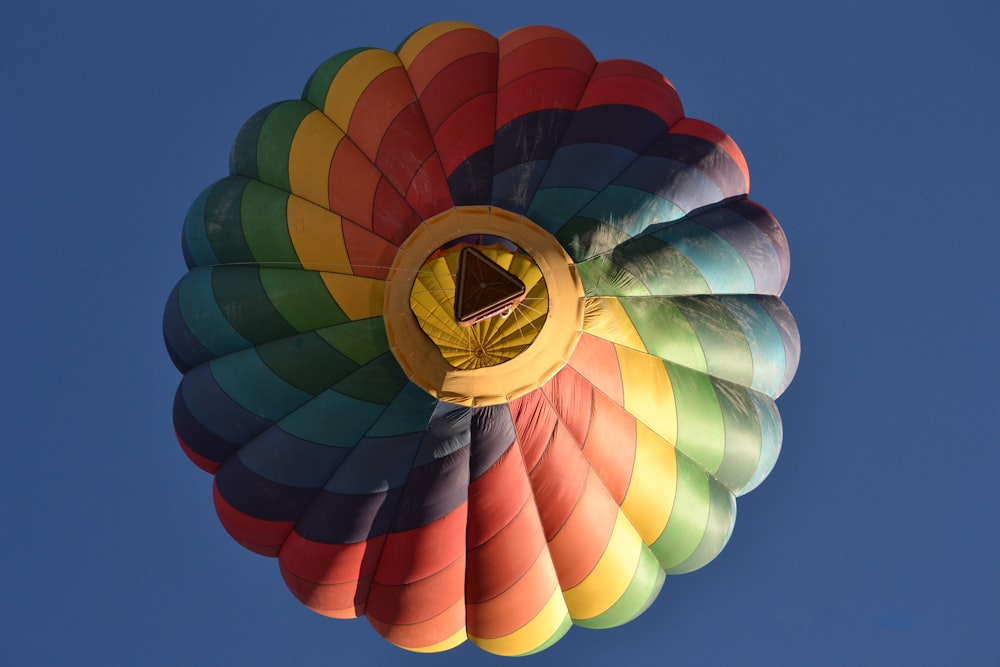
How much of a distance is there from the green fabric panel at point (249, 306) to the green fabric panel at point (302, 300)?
0.07m

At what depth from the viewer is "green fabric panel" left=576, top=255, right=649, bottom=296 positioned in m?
7.01

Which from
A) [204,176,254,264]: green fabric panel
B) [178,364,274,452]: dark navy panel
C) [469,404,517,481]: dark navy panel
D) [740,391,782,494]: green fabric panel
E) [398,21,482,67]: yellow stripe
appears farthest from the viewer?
[398,21,482,67]: yellow stripe

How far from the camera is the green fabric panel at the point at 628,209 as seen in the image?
720cm

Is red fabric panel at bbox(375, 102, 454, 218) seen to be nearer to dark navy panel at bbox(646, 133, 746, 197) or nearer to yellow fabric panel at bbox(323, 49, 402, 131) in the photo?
yellow fabric panel at bbox(323, 49, 402, 131)

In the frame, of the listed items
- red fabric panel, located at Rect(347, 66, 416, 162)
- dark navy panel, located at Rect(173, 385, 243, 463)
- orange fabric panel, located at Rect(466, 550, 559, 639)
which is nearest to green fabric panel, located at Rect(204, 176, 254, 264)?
→ red fabric panel, located at Rect(347, 66, 416, 162)

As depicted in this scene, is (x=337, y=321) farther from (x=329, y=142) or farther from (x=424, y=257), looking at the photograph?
(x=329, y=142)

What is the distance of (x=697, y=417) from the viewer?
7352 millimetres

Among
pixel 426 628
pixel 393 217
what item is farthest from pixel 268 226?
pixel 426 628

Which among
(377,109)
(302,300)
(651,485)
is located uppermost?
(377,109)

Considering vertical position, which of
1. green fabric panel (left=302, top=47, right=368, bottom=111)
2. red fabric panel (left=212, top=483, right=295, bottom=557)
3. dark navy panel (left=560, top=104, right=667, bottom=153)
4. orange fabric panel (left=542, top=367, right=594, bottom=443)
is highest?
green fabric panel (left=302, top=47, right=368, bottom=111)

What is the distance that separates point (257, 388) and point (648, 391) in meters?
3.27

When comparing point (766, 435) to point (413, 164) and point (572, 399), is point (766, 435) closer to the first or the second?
point (572, 399)

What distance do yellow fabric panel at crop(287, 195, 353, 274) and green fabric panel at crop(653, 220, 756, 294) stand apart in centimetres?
271

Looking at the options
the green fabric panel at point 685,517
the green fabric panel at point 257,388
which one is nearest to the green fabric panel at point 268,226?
the green fabric panel at point 257,388
